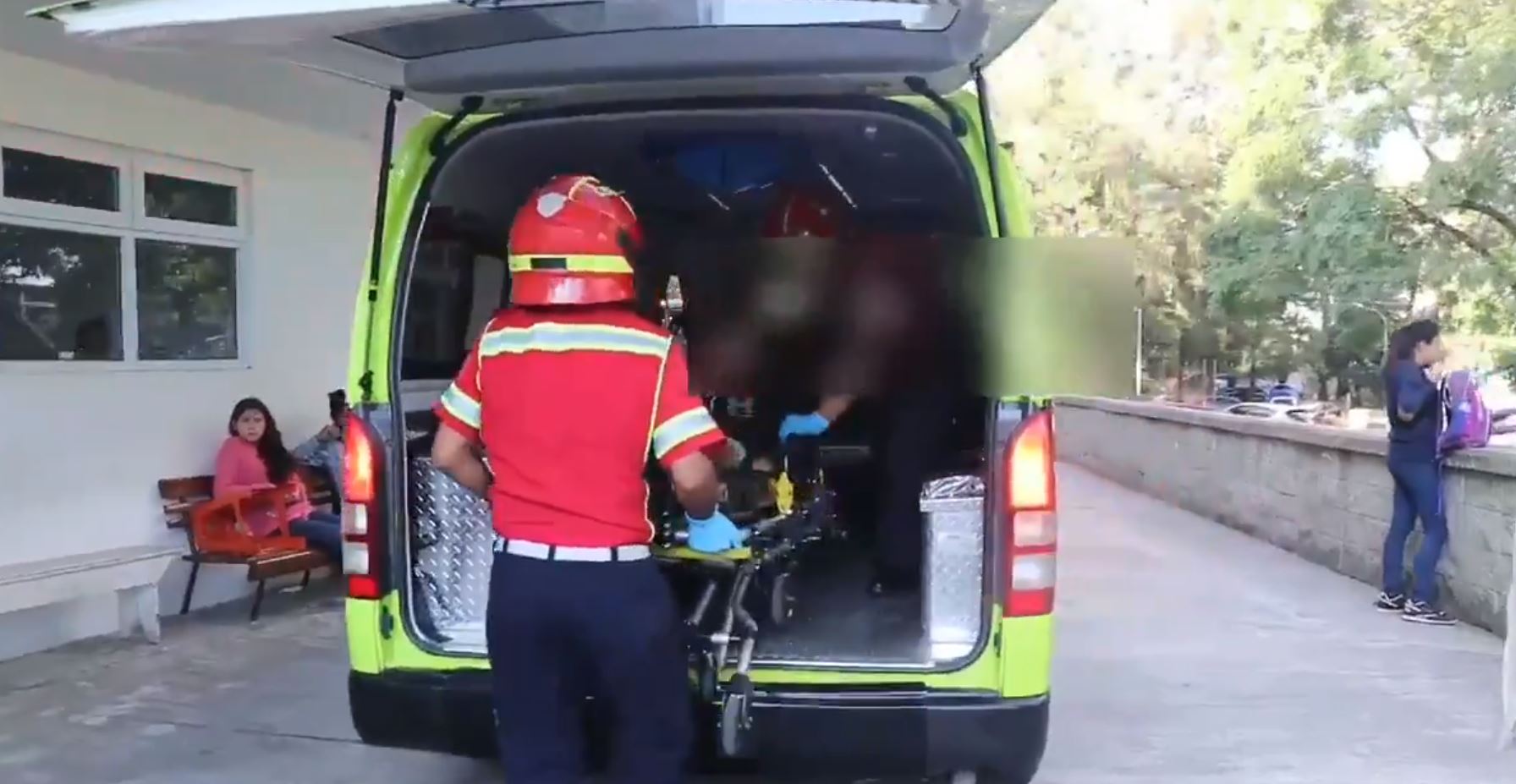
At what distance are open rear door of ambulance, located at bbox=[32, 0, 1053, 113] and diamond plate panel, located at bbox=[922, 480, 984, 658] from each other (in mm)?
1187

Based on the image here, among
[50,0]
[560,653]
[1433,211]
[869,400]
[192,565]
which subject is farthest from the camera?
[1433,211]

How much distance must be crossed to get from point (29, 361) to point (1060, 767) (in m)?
4.91

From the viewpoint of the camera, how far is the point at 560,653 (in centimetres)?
322

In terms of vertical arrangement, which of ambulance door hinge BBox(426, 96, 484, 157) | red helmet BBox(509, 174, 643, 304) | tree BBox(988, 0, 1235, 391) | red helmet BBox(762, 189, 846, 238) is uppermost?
tree BBox(988, 0, 1235, 391)

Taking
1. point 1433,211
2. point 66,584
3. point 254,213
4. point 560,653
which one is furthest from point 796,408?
point 1433,211

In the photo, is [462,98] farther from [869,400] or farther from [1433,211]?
[1433,211]

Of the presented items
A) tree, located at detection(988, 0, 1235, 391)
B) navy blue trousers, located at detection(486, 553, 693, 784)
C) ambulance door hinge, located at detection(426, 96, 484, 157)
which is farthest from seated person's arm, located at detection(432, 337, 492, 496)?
tree, located at detection(988, 0, 1235, 391)

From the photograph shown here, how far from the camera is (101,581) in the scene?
20.8 ft

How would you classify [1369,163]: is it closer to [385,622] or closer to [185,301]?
[185,301]

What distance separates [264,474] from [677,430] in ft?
15.8

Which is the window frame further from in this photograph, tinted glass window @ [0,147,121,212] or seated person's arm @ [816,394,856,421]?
seated person's arm @ [816,394,856,421]

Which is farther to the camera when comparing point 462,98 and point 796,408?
point 796,408

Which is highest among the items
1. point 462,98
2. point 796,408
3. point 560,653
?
point 462,98

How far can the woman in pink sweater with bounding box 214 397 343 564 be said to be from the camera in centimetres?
727
